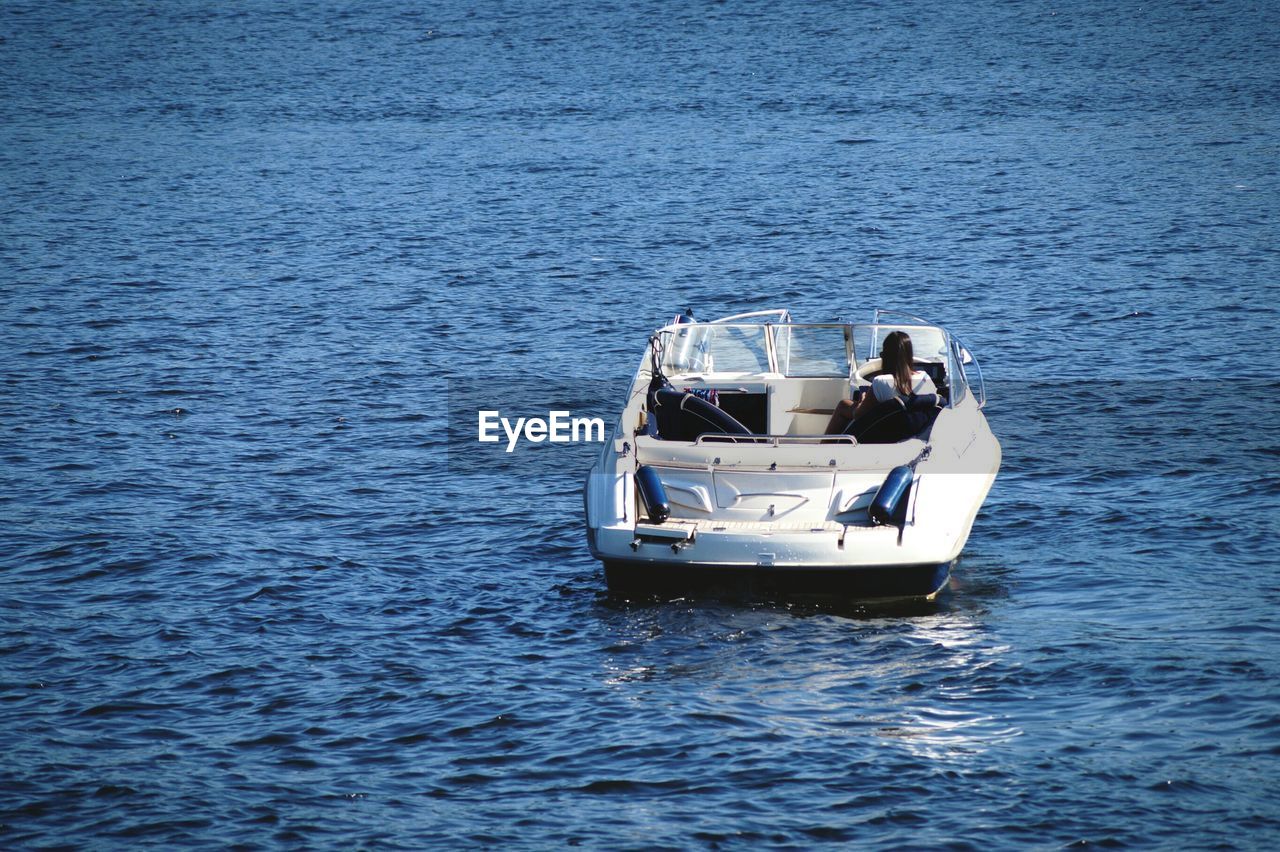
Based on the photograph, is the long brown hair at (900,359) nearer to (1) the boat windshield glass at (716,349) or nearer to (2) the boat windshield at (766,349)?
(2) the boat windshield at (766,349)

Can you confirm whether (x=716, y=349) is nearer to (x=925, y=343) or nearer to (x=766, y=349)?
(x=766, y=349)

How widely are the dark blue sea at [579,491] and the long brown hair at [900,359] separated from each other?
1751 millimetres

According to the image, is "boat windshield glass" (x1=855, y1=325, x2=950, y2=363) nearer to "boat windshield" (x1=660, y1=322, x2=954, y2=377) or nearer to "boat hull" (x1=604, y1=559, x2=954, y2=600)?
"boat windshield" (x1=660, y1=322, x2=954, y2=377)

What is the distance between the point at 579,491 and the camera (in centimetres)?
1666

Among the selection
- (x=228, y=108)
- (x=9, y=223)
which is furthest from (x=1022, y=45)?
(x=9, y=223)

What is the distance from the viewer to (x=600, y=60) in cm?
5762

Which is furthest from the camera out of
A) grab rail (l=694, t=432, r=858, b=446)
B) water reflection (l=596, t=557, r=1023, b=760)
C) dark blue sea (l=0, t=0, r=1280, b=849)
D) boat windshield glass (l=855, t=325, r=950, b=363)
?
boat windshield glass (l=855, t=325, r=950, b=363)

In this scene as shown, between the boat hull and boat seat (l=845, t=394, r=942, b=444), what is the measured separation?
1792mm

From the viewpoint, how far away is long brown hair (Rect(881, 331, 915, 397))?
1449 centimetres

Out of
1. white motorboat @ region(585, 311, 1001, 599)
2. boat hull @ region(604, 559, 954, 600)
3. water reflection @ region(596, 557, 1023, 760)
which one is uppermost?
white motorboat @ region(585, 311, 1001, 599)

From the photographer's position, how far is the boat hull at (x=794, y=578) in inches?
473

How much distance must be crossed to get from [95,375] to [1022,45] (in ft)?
144

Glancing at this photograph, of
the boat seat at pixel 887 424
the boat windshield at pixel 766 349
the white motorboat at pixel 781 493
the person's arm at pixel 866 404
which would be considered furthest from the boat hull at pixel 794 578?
the boat windshield at pixel 766 349

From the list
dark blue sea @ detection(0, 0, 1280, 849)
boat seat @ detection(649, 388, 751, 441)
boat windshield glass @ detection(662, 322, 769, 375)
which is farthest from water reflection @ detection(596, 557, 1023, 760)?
boat windshield glass @ detection(662, 322, 769, 375)
